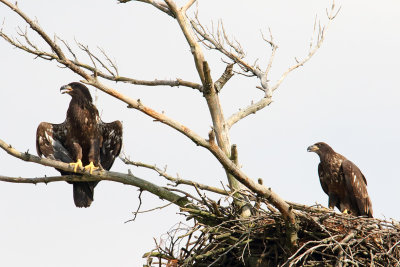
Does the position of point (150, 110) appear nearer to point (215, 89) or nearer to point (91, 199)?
point (215, 89)

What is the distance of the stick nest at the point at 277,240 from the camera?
655cm

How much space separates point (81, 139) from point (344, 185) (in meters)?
3.93

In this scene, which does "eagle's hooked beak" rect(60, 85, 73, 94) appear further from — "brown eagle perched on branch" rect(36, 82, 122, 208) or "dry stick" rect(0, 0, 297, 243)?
"dry stick" rect(0, 0, 297, 243)

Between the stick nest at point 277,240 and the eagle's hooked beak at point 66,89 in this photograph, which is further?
the eagle's hooked beak at point 66,89

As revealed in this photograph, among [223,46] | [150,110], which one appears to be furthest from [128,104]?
[223,46]

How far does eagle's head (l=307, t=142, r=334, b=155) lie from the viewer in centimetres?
1021

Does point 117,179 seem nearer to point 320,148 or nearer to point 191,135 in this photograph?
point 191,135

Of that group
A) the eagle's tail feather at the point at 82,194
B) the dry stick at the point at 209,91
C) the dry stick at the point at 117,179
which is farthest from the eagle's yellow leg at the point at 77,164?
the dry stick at the point at 209,91

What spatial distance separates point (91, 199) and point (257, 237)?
325 centimetres

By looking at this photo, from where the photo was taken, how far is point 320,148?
10.4m

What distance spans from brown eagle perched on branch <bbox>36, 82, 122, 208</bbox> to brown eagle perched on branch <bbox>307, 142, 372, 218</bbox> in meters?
3.20

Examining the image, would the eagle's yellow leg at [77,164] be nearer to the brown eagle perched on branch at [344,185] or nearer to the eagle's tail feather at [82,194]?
the eagle's tail feather at [82,194]

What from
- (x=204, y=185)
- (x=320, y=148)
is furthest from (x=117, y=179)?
(x=320, y=148)

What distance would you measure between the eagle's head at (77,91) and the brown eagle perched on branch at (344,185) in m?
3.75
